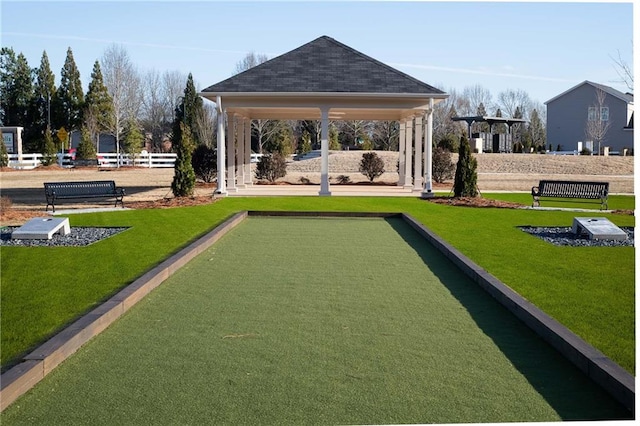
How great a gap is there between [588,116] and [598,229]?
157 ft

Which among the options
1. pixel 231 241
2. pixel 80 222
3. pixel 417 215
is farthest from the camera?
pixel 417 215

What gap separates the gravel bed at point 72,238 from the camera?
36.7ft

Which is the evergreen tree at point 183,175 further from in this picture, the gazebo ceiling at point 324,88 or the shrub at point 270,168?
the shrub at point 270,168

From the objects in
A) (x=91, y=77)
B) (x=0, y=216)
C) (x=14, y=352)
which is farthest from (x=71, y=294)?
(x=91, y=77)

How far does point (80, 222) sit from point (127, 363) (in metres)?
9.72

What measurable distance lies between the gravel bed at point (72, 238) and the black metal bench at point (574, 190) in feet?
36.9

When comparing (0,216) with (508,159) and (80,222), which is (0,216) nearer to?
(80,222)

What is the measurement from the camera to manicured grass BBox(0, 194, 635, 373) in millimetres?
6066

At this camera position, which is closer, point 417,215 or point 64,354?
point 64,354

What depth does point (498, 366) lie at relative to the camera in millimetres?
5180

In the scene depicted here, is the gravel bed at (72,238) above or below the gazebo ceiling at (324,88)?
below

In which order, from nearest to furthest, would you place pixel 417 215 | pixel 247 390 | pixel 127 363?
pixel 247 390
pixel 127 363
pixel 417 215

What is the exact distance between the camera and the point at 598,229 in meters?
11.8

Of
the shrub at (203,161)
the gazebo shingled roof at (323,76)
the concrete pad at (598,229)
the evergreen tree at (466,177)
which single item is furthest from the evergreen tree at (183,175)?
the concrete pad at (598,229)
